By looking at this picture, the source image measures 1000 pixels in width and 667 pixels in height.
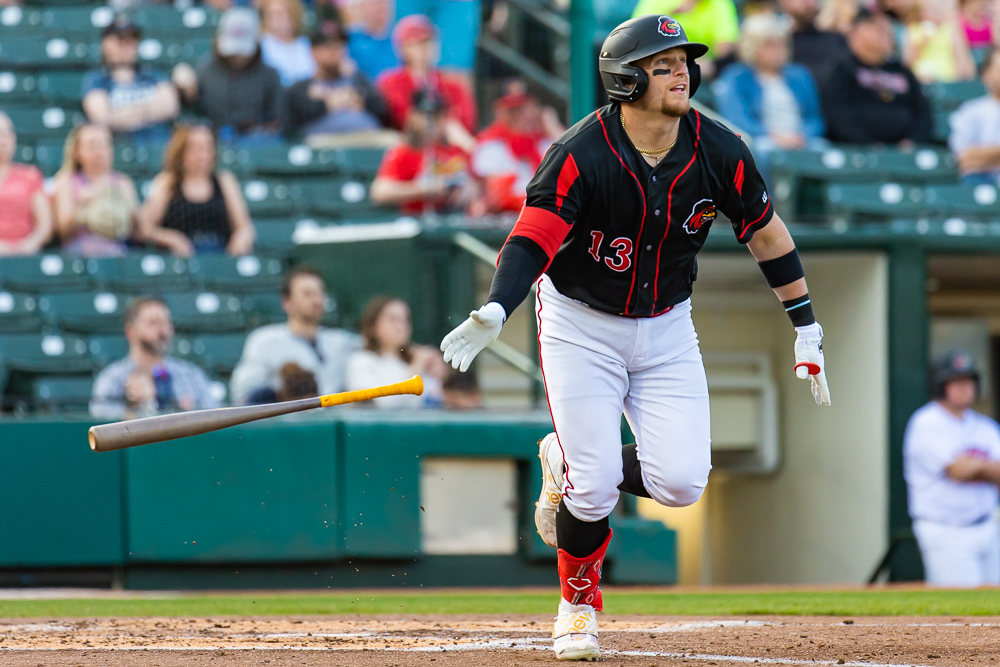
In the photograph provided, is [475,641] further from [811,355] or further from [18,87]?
[18,87]

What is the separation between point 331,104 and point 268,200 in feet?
3.03

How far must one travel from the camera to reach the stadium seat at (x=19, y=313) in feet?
22.9

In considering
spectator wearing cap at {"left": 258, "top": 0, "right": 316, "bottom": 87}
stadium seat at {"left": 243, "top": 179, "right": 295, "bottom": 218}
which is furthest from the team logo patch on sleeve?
spectator wearing cap at {"left": 258, "top": 0, "right": 316, "bottom": 87}

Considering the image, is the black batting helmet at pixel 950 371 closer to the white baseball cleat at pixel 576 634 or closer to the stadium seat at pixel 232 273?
the stadium seat at pixel 232 273

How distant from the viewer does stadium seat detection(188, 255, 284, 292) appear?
7.41 m

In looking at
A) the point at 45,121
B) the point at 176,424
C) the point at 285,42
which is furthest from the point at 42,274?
the point at 176,424

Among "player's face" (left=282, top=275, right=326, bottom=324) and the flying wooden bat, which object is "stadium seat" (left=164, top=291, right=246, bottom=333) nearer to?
"player's face" (left=282, top=275, right=326, bottom=324)

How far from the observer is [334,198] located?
8.12 meters

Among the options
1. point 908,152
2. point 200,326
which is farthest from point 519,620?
point 908,152

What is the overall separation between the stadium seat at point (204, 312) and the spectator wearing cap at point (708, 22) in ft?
12.1

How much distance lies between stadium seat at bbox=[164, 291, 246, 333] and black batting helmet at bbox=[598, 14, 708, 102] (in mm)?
4352

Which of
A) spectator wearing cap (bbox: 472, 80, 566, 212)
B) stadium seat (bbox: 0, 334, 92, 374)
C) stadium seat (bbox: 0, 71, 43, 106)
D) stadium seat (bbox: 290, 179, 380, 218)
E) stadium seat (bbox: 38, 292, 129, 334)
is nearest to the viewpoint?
stadium seat (bbox: 0, 334, 92, 374)

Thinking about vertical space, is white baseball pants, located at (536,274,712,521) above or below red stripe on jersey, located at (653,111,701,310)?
below

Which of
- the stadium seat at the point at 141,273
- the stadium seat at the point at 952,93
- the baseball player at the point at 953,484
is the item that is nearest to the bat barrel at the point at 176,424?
the stadium seat at the point at 141,273
